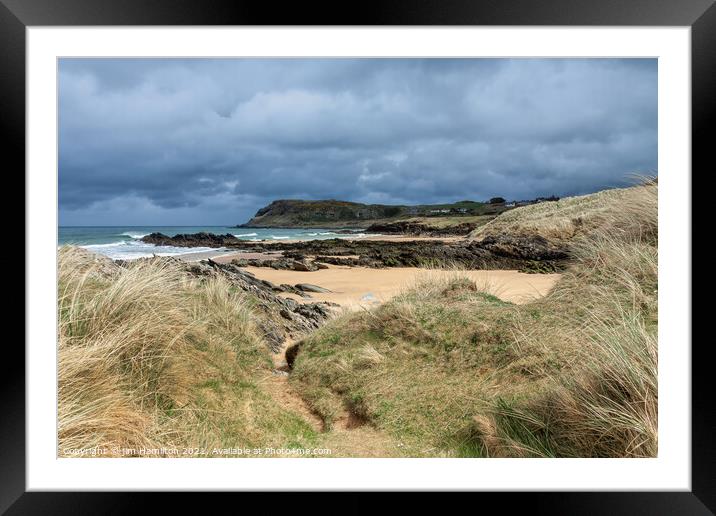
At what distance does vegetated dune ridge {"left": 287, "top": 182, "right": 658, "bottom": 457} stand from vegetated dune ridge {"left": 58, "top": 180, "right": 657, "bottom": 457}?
0.01m

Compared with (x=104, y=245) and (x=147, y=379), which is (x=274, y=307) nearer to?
(x=104, y=245)

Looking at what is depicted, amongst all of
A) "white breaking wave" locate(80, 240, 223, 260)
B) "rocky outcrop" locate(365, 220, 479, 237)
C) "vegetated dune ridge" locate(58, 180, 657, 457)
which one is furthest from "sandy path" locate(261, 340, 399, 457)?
"rocky outcrop" locate(365, 220, 479, 237)

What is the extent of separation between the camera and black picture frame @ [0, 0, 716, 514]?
5.86 ft

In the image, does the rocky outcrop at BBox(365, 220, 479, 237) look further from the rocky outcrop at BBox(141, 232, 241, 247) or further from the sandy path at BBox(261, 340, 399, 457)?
the sandy path at BBox(261, 340, 399, 457)

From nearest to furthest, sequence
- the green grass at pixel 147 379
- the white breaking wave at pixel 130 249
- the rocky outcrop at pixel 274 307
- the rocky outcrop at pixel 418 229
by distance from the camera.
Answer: the green grass at pixel 147 379 < the white breaking wave at pixel 130 249 < the rocky outcrop at pixel 274 307 < the rocky outcrop at pixel 418 229

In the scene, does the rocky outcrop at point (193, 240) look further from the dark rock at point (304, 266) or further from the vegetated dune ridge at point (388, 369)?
the dark rock at point (304, 266)

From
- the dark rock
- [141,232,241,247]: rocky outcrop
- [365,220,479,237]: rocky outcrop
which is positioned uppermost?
[365,220,479,237]: rocky outcrop

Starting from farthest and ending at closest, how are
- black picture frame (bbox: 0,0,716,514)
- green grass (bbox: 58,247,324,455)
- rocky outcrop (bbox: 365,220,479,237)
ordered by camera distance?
rocky outcrop (bbox: 365,220,479,237)
green grass (bbox: 58,247,324,455)
black picture frame (bbox: 0,0,716,514)
